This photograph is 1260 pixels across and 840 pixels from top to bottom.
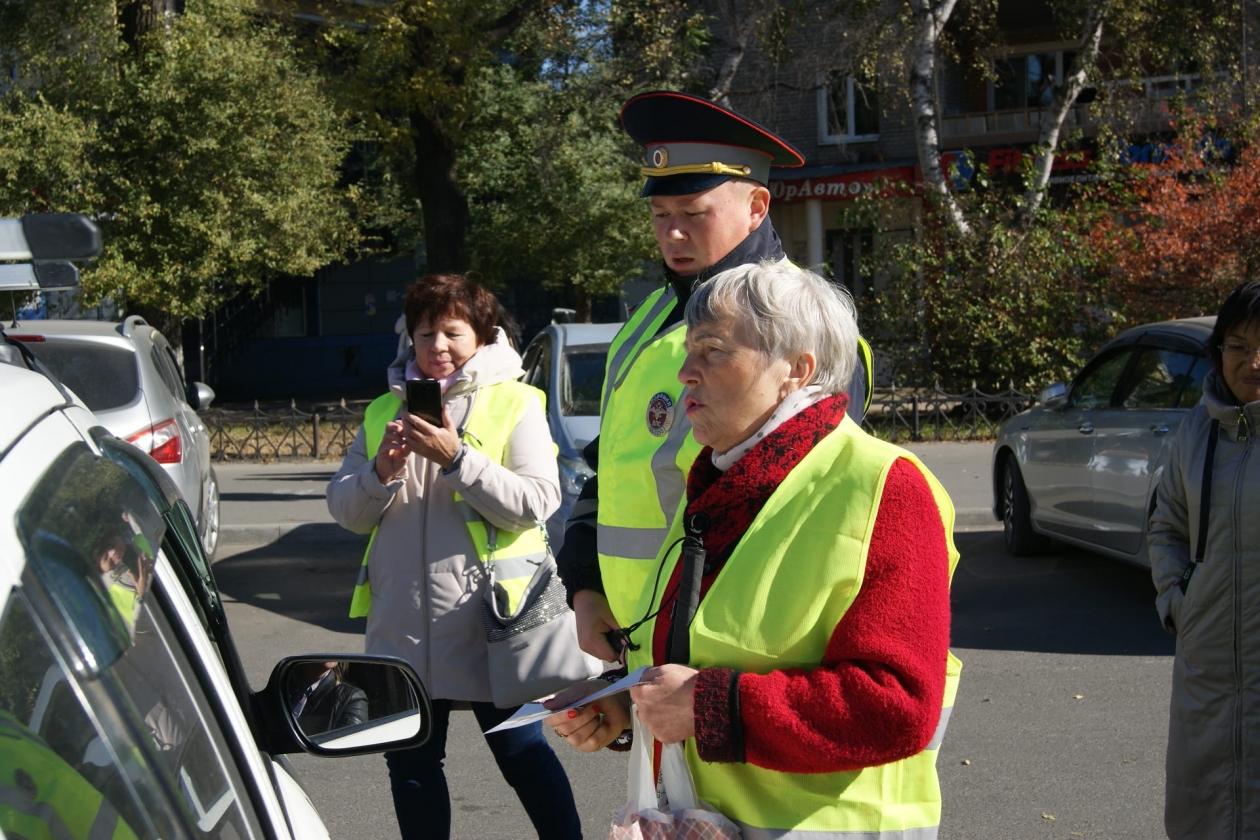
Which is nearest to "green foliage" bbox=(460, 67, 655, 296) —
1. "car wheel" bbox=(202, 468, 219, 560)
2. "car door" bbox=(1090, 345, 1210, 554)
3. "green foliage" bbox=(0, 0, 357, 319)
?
"green foliage" bbox=(0, 0, 357, 319)

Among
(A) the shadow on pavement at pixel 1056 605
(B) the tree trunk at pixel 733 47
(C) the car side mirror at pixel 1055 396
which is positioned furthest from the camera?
(B) the tree trunk at pixel 733 47

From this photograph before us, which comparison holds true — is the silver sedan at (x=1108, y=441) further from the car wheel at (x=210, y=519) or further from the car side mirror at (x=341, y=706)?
the car wheel at (x=210, y=519)

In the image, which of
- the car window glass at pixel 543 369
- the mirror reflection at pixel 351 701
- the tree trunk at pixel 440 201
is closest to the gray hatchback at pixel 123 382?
the car window glass at pixel 543 369

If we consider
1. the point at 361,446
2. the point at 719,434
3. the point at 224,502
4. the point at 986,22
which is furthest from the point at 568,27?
the point at 719,434

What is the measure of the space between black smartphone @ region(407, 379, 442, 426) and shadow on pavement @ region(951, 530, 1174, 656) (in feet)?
14.2

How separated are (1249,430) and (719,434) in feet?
6.01

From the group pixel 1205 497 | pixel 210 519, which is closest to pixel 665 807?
pixel 1205 497

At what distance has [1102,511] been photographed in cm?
769

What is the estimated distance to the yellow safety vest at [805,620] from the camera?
1865mm

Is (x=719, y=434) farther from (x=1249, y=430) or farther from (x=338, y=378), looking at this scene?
(x=338, y=378)

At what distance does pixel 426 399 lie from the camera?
11.3 ft

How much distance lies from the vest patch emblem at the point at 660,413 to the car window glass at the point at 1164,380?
5.18 metres

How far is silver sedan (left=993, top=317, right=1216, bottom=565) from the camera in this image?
23.3 ft

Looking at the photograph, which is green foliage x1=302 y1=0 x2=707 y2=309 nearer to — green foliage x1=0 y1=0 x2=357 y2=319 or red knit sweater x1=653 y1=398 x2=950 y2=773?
green foliage x1=0 y1=0 x2=357 y2=319
